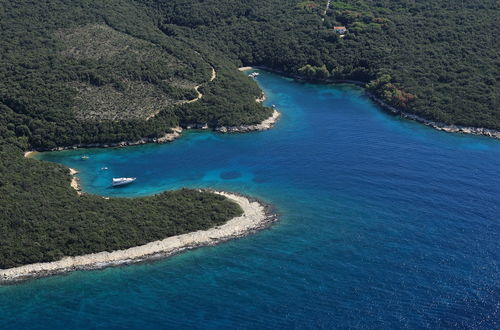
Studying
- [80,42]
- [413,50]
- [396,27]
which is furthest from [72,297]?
[396,27]

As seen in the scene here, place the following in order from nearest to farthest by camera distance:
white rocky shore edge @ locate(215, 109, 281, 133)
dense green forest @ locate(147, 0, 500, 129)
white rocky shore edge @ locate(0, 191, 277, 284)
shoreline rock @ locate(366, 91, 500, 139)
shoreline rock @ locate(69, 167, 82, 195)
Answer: white rocky shore edge @ locate(0, 191, 277, 284) → shoreline rock @ locate(69, 167, 82, 195) → white rocky shore edge @ locate(215, 109, 281, 133) → shoreline rock @ locate(366, 91, 500, 139) → dense green forest @ locate(147, 0, 500, 129)

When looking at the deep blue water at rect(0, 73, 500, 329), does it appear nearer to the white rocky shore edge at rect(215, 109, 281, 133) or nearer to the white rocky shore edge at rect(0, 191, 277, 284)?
the white rocky shore edge at rect(0, 191, 277, 284)

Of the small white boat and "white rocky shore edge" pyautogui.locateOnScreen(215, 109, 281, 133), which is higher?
"white rocky shore edge" pyautogui.locateOnScreen(215, 109, 281, 133)

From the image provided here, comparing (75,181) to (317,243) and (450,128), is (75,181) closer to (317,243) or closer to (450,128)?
(317,243)

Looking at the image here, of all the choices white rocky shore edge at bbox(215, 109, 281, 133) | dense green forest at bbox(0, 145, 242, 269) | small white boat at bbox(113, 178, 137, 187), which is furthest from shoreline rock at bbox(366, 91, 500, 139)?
small white boat at bbox(113, 178, 137, 187)

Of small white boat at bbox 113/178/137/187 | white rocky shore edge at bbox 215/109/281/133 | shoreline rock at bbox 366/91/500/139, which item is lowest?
small white boat at bbox 113/178/137/187

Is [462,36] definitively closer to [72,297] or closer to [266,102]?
[266,102]

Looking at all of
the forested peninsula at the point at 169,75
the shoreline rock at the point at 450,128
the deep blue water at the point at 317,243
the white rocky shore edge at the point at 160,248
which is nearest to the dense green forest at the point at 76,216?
the forested peninsula at the point at 169,75
